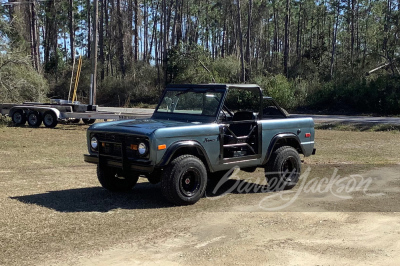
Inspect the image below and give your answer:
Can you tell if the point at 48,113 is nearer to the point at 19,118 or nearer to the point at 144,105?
the point at 19,118

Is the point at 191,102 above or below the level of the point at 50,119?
above

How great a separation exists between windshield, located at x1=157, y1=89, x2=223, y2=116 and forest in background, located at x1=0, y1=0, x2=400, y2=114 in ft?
49.5

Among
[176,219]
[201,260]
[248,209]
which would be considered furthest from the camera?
[248,209]

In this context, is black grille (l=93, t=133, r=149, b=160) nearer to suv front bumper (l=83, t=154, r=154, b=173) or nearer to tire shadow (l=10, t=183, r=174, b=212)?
suv front bumper (l=83, t=154, r=154, b=173)

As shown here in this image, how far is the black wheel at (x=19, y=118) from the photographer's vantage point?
21297 mm

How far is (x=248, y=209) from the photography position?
7.17 metres

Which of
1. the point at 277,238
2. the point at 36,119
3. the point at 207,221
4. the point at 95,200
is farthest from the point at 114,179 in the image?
the point at 36,119

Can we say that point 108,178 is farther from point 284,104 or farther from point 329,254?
point 284,104

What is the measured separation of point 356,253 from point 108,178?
172 inches

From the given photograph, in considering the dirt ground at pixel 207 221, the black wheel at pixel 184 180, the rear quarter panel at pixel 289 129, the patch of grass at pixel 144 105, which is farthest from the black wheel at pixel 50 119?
the patch of grass at pixel 144 105

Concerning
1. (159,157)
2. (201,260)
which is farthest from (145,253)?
(159,157)

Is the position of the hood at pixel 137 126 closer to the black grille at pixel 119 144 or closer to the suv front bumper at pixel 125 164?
the black grille at pixel 119 144

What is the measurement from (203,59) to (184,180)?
35.2 m

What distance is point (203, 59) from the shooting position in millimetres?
41750
